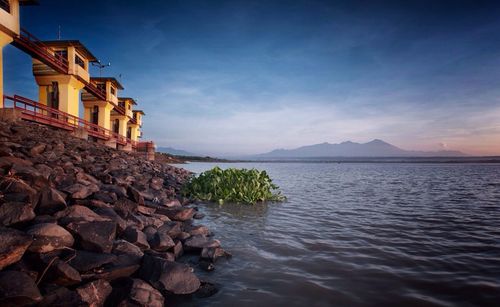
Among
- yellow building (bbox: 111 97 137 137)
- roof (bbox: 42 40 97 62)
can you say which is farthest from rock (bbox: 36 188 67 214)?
yellow building (bbox: 111 97 137 137)

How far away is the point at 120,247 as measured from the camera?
4477 millimetres

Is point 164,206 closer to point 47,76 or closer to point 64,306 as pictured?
point 64,306

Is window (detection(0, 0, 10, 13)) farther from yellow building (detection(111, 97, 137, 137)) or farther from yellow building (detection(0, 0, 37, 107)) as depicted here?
yellow building (detection(111, 97, 137, 137))

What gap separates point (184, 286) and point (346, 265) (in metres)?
3.27

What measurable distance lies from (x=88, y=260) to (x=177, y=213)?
4.90 m

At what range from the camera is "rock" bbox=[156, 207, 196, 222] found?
848 cm

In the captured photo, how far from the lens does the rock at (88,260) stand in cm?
370

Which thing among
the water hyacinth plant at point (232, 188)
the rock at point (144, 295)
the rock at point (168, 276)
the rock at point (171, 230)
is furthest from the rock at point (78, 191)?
the water hyacinth plant at point (232, 188)

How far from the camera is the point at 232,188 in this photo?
14023 mm

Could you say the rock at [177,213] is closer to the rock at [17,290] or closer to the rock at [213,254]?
the rock at [213,254]

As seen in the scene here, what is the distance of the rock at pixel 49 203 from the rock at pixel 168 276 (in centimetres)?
204

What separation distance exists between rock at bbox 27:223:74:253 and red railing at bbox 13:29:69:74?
20352 mm

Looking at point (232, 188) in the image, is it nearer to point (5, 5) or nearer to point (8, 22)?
point (8, 22)

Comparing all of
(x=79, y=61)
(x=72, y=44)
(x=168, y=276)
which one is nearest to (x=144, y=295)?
(x=168, y=276)
